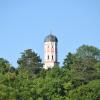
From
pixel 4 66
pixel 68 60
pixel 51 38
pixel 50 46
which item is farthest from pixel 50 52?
pixel 4 66

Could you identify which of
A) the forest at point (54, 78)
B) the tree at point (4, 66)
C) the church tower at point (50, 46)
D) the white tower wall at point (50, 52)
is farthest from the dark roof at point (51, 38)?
the tree at point (4, 66)

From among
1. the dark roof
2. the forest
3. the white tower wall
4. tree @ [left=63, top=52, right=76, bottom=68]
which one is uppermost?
the dark roof

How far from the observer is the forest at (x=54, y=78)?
314 ft

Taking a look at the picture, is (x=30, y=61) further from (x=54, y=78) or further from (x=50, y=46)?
(x=50, y=46)

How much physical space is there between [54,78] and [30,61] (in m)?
19.9

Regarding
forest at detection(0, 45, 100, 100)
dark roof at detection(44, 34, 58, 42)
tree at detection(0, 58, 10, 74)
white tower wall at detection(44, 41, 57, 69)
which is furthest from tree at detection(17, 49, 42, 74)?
dark roof at detection(44, 34, 58, 42)

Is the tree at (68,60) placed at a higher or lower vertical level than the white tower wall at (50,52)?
lower

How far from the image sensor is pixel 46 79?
103812 millimetres

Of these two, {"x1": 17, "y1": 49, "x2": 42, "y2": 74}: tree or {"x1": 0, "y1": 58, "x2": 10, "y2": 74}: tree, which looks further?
{"x1": 17, "y1": 49, "x2": 42, "y2": 74}: tree

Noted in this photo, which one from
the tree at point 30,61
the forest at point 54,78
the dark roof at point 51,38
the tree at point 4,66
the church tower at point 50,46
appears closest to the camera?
the forest at point 54,78

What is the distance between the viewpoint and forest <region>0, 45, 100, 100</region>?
95812 mm

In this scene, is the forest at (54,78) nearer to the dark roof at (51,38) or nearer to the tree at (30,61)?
the tree at (30,61)

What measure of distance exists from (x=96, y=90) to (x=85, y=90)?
134cm

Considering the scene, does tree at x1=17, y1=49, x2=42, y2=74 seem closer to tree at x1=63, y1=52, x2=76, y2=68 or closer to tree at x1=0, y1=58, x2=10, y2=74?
tree at x1=63, y1=52, x2=76, y2=68
